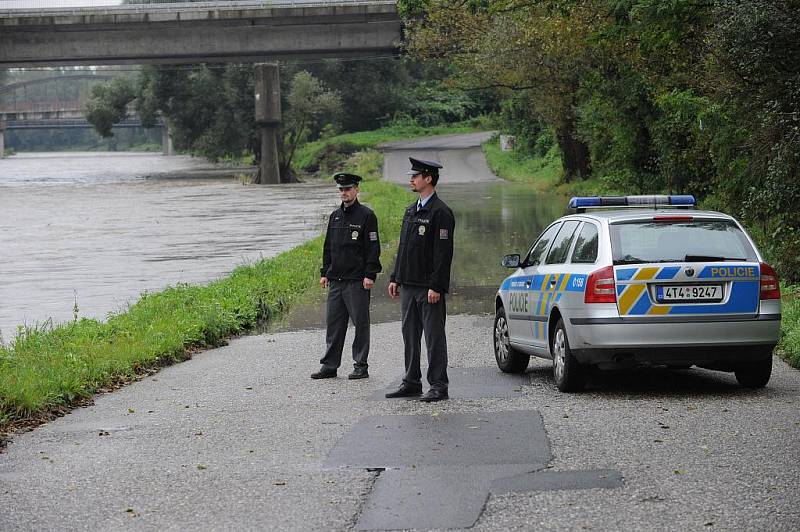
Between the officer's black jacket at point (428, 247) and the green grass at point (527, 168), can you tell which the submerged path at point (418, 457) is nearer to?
the officer's black jacket at point (428, 247)

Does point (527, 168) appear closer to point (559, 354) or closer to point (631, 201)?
point (631, 201)

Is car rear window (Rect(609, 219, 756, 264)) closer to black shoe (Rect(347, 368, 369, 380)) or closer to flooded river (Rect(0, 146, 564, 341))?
black shoe (Rect(347, 368, 369, 380))

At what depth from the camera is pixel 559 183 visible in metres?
51.6

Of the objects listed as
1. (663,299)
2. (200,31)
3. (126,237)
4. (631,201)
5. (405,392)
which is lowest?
(126,237)

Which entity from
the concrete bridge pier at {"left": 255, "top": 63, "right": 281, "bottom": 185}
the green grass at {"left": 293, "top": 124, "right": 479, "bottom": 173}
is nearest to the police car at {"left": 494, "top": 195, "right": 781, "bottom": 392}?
the concrete bridge pier at {"left": 255, "top": 63, "right": 281, "bottom": 185}

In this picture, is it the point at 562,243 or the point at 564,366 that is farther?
the point at 562,243

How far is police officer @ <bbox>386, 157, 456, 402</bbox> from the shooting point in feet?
33.1

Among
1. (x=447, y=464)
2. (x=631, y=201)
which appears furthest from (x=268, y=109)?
(x=447, y=464)

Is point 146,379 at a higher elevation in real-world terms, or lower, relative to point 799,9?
lower

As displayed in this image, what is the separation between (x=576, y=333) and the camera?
1019cm

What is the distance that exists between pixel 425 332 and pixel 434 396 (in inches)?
19.8

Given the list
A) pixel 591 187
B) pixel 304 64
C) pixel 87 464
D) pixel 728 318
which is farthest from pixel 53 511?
pixel 304 64

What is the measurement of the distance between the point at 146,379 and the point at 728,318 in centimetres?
546

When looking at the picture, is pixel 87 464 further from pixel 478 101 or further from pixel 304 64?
pixel 478 101
